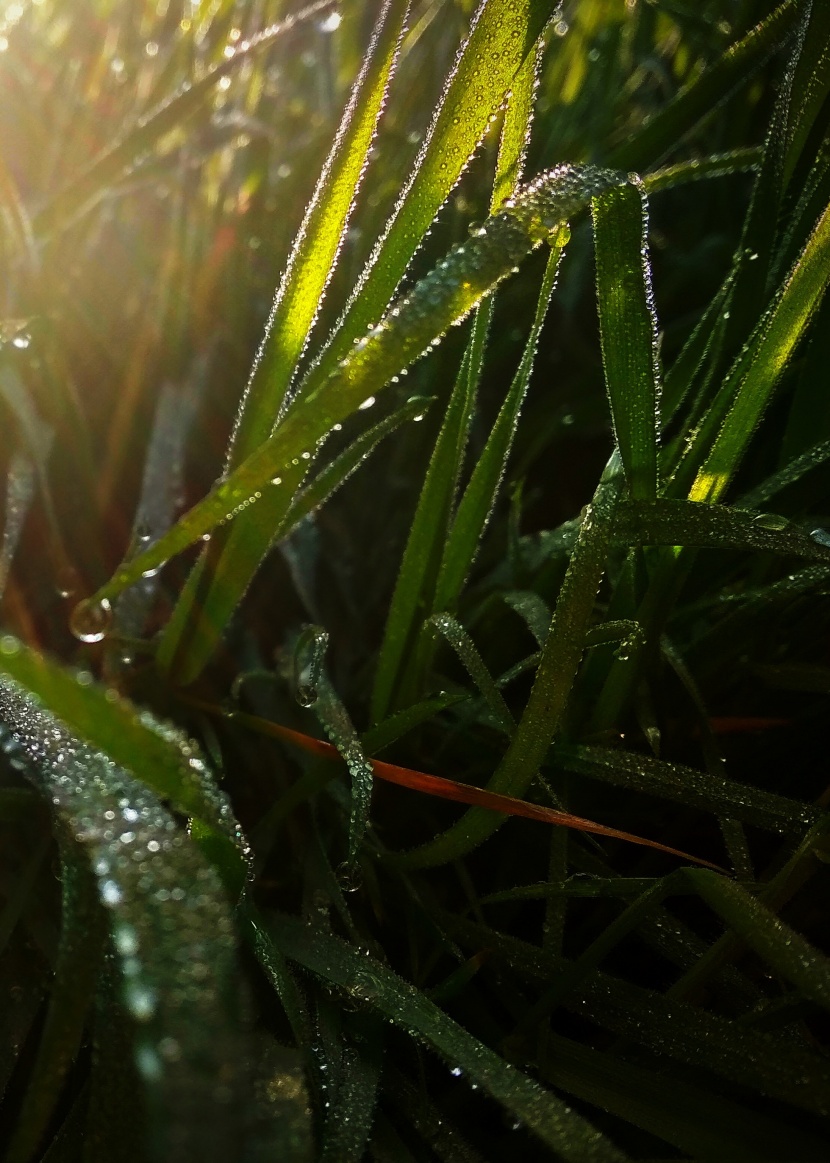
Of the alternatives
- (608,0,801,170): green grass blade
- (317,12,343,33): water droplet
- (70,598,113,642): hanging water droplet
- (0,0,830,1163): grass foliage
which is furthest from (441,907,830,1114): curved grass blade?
(317,12,343,33): water droplet

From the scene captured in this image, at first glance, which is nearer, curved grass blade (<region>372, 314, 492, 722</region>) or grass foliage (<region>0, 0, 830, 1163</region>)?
grass foliage (<region>0, 0, 830, 1163</region>)

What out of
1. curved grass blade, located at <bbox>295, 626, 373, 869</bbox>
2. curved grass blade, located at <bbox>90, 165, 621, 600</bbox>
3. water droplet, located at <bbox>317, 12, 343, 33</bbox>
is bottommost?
curved grass blade, located at <bbox>295, 626, 373, 869</bbox>

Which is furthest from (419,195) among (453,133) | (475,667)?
(475,667)

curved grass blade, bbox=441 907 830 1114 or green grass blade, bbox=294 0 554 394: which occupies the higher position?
green grass blade, bbox=294 0 554 394

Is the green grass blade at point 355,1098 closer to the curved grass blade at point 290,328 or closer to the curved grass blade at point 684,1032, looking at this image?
the curved grass blade at point 684,1032

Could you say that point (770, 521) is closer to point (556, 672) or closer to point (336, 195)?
point (556, 672)

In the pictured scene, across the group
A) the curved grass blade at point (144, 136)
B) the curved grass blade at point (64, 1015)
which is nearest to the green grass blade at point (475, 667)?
the curved grass blade at point (64, 1015)

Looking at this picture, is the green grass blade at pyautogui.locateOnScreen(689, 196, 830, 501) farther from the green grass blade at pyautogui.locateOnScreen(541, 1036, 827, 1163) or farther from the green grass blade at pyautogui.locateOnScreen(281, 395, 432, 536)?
the green grass blade at pyautogui.locateOnScreen(541, 1036, 827, 1163)
